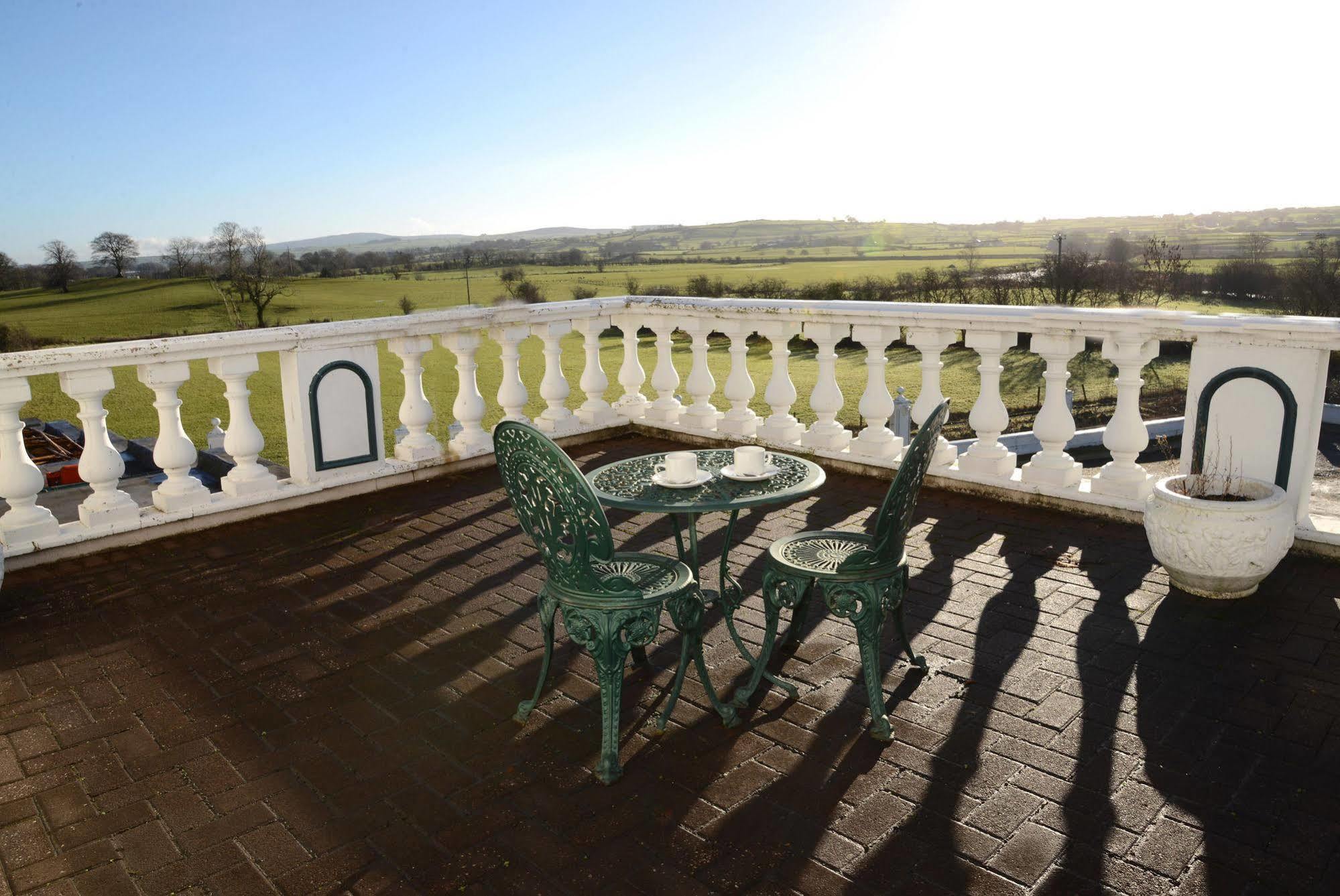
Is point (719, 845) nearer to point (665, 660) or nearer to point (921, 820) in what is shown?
point (921, 820)

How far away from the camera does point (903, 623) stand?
3.35m

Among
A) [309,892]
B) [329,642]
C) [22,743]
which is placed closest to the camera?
[309,892]

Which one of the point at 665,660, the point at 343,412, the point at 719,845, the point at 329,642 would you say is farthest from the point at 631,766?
the point at 343,412

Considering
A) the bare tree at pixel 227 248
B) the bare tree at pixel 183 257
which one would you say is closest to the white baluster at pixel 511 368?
the bare tree at pixel 227 248

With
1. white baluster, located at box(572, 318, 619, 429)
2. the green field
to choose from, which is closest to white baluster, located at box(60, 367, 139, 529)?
the green field

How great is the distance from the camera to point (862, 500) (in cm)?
548

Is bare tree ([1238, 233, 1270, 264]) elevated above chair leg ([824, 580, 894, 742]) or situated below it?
above

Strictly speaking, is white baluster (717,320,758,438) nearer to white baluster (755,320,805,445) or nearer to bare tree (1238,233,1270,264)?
white baluster (755,320,805,445)

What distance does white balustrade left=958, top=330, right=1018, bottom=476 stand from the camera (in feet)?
17.4

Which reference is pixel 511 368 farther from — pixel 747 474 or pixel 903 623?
pixel 903 623

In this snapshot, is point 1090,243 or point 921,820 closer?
point 921,820

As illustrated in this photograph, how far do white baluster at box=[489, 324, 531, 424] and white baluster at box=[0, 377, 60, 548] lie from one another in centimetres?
278

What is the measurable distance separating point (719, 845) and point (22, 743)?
7.86ft

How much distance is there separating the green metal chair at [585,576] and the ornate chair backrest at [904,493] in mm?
636
